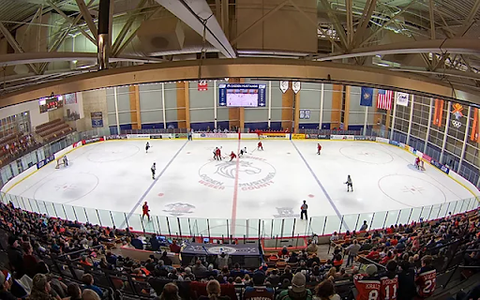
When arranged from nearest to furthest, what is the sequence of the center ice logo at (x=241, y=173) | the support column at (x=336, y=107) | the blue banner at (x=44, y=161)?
the center ice logo at (x=241, y=173), the blue banner at (x=44, y=161), the support column at (x=336, y=107)

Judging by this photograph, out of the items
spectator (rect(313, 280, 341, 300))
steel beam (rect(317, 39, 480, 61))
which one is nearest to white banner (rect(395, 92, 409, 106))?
steel beam (rect(317, 39, 480, 61))

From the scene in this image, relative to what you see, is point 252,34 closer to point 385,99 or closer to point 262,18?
point 262,18

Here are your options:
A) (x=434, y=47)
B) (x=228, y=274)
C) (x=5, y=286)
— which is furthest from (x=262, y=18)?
(x=5, y=286)

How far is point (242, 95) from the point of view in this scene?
35.8 m

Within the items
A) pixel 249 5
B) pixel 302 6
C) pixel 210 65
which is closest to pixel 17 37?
pixel 210 65

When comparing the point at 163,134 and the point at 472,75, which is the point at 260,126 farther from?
the point at 472,75

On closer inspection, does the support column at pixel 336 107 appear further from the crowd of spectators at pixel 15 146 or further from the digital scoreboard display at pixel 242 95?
the crowd of spectators at pixel 15 146

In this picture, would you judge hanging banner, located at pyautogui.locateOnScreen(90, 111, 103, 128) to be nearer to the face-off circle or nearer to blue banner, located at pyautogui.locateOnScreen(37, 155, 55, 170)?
blue banner, located at pyautogui.locateOnScreen(37, 155, 55, 170)

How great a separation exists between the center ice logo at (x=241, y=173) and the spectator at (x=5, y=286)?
17382 millimetres

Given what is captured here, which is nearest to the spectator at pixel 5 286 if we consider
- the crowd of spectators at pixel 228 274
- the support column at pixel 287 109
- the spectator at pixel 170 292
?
the crowd of spectators at pixel 228 274

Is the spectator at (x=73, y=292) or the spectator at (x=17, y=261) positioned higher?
the spectator at (x=73, y=292)

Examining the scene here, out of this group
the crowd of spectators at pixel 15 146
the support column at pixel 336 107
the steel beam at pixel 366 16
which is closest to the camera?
the steel beam at pixel 366 16

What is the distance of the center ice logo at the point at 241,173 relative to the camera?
75.6 feet

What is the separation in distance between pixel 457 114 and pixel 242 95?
1851cm
